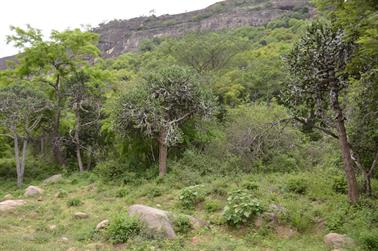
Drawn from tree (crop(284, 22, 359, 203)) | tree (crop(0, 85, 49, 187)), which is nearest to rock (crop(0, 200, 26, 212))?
tree (crop(0, 85, 49, 187))

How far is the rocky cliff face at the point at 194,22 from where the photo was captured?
231 ft

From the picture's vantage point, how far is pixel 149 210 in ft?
28.3

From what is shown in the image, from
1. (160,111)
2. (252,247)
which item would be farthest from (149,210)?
(160,111)

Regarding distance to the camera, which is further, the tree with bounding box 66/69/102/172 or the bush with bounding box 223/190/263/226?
the tree with bounding box 66/69/102/172

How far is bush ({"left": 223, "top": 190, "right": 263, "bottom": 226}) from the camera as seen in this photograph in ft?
27.8

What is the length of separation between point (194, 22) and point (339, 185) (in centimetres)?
7024

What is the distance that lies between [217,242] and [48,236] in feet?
12.5

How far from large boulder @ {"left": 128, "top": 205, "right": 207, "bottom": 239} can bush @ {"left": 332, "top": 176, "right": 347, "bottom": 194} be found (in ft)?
13.9

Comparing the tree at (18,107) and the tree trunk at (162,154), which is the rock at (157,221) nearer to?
the tree trunk at (162,154)

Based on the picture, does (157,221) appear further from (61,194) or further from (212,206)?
(61,194)

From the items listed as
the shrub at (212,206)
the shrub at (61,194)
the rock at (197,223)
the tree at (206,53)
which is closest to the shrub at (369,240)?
the rock at (197,223)

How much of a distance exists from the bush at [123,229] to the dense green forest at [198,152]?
26mm

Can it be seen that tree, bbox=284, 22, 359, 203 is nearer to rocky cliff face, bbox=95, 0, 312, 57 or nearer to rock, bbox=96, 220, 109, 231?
rock, bbox=96, 220, 109, 231

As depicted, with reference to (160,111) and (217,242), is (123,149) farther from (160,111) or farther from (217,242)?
(217,242)
